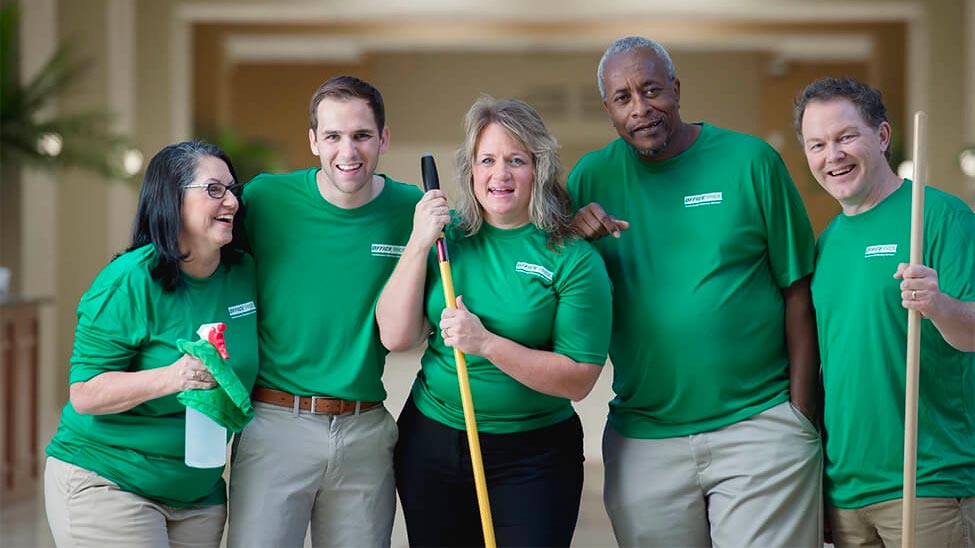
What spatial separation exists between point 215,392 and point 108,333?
31 centimetres

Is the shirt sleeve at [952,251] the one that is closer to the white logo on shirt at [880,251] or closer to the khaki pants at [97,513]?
the white logo on shirt at [880,251]

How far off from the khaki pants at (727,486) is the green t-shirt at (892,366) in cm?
11

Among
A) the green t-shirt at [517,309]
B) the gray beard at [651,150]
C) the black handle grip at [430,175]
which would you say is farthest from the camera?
the gray beard at [651,150]

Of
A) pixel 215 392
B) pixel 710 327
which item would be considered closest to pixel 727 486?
pixel 710 327

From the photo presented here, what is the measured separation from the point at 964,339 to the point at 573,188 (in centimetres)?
108

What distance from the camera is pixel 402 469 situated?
A: 2848 mm

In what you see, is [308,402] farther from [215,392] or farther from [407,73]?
[407,73]

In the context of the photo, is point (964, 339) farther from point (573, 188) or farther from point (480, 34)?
point (480, 34)

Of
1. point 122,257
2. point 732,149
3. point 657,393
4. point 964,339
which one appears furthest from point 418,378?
point 964,339

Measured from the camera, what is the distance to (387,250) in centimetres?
289

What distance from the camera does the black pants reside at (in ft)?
8.87

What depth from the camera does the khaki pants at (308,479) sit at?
2768 millimetres

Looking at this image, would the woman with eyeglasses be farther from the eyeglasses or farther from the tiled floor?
the tiled floor

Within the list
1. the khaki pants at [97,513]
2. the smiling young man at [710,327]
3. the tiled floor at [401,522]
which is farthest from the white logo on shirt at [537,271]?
the tiled floor at [401,522]
